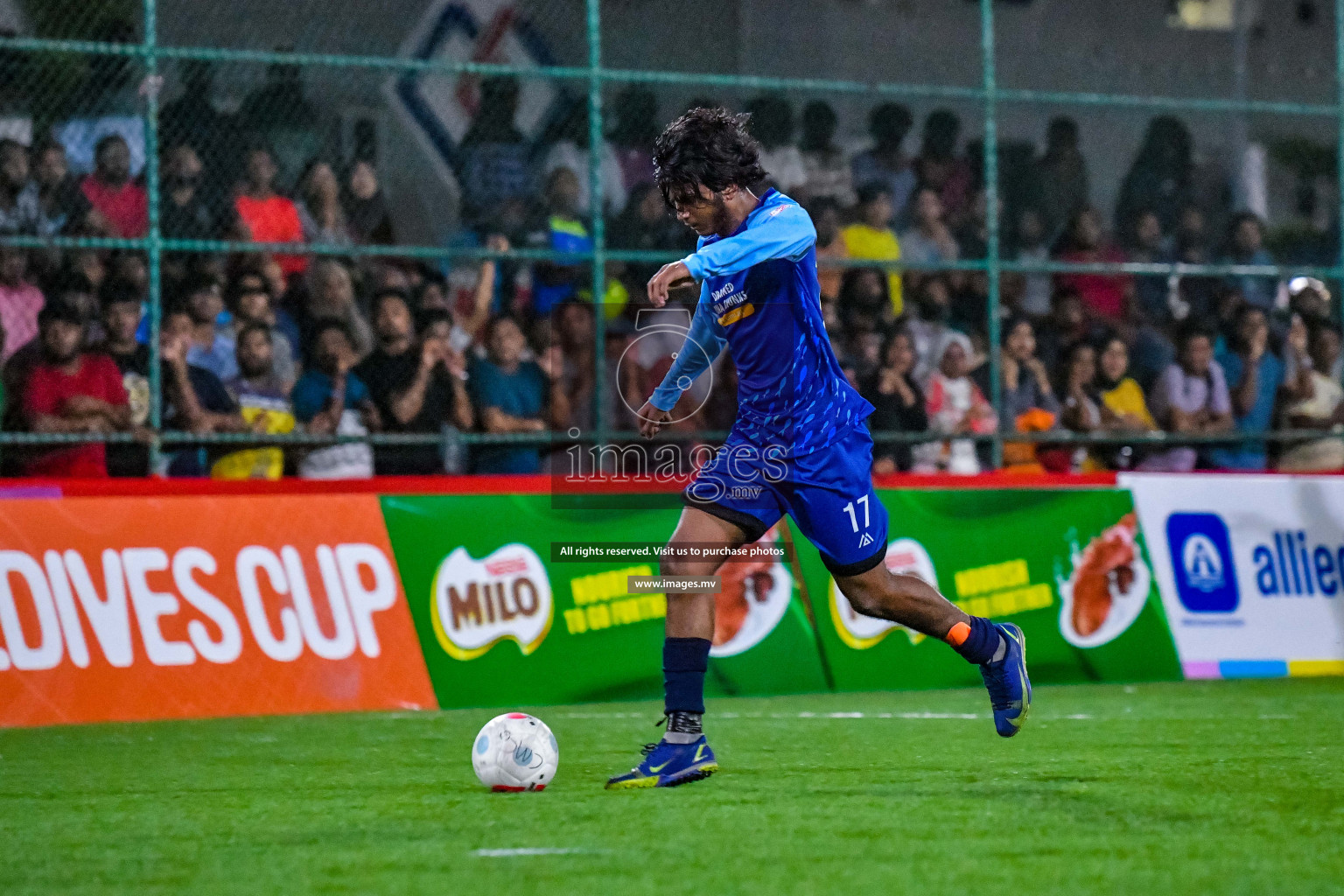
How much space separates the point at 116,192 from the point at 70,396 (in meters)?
1.19

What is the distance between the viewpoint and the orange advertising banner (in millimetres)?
8930

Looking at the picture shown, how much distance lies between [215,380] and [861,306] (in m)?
4.10

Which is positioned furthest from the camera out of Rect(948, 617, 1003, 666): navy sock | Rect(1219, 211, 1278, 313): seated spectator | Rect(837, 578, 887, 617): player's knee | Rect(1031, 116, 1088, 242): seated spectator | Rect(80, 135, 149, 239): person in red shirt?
Rect(1031, 116, 1088, 242): seated spectator

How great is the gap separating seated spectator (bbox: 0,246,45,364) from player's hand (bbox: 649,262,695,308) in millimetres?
5270

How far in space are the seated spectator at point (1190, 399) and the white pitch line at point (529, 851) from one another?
335 inches

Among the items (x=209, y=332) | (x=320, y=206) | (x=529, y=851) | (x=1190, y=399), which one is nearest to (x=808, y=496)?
(x=529, y=851)

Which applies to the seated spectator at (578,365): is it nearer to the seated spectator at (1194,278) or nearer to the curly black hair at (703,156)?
the seated spectator at (1194,278)

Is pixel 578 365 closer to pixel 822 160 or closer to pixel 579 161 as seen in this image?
pixel 579 161

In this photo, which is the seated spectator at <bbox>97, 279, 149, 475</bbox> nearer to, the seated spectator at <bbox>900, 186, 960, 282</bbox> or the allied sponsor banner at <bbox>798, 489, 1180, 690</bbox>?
the allied sponsor banner at <bbox>798, 489, 1180, 690</bbox>

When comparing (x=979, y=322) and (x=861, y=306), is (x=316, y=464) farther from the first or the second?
(x=979, y=322)

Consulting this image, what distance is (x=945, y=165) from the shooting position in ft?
43.6

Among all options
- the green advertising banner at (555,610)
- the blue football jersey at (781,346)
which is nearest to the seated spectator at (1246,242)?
the green advertising banner at (555,610)

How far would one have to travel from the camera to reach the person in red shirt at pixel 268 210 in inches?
418

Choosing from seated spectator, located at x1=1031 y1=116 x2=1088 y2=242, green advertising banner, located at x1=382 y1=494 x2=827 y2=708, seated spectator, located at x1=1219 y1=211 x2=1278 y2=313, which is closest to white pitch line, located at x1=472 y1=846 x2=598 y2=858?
green advertising banner, located at x1=382 y1=494 x2=827 y2=708
